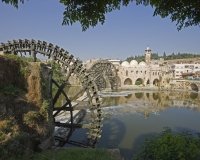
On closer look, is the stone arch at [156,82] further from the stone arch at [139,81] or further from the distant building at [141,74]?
the stone arch at [139,81]

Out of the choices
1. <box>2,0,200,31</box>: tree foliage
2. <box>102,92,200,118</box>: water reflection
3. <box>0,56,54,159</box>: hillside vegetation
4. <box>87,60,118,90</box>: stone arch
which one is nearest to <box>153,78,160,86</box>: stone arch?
<box>87,60,118,90</box>: stone arch

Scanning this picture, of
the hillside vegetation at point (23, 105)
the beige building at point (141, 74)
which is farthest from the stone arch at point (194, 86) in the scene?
the hillside vegetation at point (23, 105)

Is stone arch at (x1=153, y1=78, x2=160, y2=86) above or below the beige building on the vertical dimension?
below

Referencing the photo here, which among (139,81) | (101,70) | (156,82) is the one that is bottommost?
(156,82)

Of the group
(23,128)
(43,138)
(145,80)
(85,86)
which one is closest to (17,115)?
(23,128)

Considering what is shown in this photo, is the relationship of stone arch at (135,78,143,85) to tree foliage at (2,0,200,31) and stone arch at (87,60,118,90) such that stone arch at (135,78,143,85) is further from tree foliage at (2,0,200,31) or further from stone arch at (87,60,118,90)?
tree foliage at (2,0,200,31)

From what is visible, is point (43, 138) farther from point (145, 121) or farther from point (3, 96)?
point (145, 121)

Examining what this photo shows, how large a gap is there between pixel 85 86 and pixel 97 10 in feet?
20.6

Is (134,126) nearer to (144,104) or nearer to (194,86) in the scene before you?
(144,104)

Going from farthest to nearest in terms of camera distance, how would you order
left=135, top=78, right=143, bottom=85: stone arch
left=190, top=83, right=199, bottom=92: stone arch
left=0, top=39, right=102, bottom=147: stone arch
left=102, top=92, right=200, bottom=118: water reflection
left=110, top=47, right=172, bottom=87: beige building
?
left=135, top=78, right=143, bottom=85: stone arch → left=110, top=47, right=172, bottom=87: beige building → left=190, top=83, right=199, bottom=92: stone arch → left=102, top=92, right=200, bottom=118: water reflection → left=0, top=39, right=102, bottom=147: stone arch

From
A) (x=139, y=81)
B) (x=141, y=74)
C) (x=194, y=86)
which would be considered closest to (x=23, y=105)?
(x=141, y=74)

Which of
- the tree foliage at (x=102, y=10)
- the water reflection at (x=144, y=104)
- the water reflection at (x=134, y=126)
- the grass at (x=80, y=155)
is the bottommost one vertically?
the water reflection at (x=134, y=126)

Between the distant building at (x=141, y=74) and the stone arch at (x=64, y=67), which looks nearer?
the stone arch at (x=64, y=67)

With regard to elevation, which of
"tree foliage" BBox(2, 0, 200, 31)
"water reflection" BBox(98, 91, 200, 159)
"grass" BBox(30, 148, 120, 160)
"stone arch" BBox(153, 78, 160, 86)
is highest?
"tree foliage" BBox(2, 0, 200, 31)
